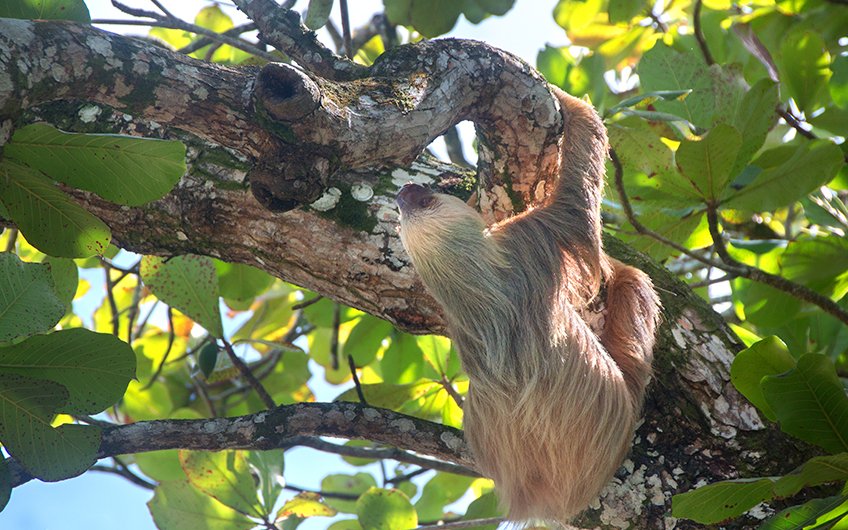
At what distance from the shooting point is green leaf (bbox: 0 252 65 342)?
8.66 ft

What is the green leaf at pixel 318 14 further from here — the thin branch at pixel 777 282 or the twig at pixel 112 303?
the twig at pixel 112 303

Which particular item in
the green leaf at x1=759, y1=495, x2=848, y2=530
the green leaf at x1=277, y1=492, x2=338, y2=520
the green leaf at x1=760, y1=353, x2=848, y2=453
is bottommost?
the green leaf at x1=759, y1=495, x2=848, y2=530

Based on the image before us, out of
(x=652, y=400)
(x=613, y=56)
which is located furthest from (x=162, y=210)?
(x=613, y=56)

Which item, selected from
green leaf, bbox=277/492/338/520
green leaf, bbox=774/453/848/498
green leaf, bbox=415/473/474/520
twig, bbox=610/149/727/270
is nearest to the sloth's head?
twig, bbox=610/149/727/270

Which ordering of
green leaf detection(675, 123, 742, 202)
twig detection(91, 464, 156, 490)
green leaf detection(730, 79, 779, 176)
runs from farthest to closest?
twig detection(91, 464, 156, 490)
green leaf detection(730, 79, 779, 176)
green leaf detection(675, 123, 742, 202)

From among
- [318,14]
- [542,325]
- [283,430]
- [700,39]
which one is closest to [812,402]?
[542,325]

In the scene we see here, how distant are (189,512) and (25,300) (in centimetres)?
170

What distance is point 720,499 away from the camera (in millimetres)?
2416

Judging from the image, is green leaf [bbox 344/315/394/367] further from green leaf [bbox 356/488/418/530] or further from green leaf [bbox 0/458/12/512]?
green leaf [bbox 0/458/12/512]

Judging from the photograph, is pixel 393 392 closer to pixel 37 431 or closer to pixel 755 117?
pixel 37 431

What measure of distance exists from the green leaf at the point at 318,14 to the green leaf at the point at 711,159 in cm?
156

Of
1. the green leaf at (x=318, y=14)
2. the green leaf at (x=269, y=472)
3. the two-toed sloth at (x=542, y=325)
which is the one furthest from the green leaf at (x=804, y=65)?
the green leaf at (x=269, y=472)

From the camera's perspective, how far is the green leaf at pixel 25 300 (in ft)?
8.66

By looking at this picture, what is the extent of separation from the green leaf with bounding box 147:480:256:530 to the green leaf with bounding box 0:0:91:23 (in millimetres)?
2342
